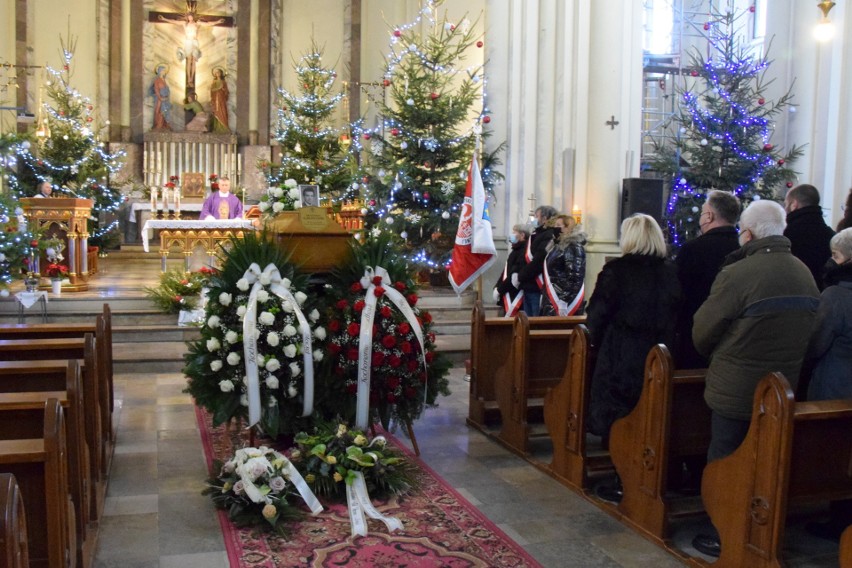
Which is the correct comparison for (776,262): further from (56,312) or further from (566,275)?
(56,312)

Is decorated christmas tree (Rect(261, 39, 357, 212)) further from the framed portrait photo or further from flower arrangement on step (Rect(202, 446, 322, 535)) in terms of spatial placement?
flower arrangement on step (Rect(202, 446, 322, 535))

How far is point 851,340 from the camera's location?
4.00 metres

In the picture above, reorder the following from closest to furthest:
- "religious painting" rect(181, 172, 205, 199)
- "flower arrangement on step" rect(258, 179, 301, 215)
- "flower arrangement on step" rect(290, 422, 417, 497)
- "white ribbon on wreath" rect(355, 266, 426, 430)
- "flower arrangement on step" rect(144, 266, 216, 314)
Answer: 1. "flower arrangement on step" rect(290, 422, 417, 497)
2. "white ribbon on wreath" rect(355, 266, 426, 430)
3. "flower arrangement on step" rect(258, 179, 301, 215)
4. "flower arrangement on step" rect(144, 266, 216, 314)
5. "religious painting" rect(181, 172, 205, 199)

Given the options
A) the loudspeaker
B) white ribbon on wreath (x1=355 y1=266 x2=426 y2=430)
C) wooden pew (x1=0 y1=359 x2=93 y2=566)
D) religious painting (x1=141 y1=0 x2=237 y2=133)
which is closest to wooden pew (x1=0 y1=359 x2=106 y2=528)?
wooden pew (x1=0 y1=359 x2=93 y2=566)

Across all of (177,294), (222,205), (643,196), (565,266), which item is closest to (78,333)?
(177,294)

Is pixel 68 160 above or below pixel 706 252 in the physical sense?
above

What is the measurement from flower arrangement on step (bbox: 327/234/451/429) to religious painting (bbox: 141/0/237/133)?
1499 cm

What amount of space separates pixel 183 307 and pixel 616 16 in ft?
21.5

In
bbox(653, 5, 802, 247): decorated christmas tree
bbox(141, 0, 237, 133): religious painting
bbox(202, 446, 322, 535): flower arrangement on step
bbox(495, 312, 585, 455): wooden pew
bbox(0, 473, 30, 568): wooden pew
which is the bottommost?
bbox(202, 446, 322, 535): flower arrangement on step

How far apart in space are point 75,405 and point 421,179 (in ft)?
28.9

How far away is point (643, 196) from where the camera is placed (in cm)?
1057

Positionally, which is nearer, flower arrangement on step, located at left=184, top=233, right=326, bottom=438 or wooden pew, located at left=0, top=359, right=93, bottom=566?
wooden pew, located at left=0, top=359, right=93, bottom=566

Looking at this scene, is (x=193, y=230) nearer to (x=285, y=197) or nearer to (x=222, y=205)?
(x=222, y=205)

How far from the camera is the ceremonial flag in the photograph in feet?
24.7
